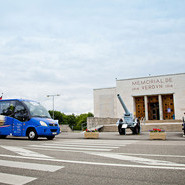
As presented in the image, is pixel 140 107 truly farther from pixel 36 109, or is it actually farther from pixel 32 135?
pixel 32 135

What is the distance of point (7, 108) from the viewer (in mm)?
16438

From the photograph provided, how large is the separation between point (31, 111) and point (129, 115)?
10.9 m

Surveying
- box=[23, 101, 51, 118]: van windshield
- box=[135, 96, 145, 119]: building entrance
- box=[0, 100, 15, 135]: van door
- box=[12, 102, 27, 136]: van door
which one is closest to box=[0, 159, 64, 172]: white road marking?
box=[23, 101, 51, 118]: van windshield

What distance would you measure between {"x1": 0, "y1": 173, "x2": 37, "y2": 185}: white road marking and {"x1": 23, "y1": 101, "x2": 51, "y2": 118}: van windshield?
10.7 meters

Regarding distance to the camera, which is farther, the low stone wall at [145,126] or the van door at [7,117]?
the low stone wall at [145,126]

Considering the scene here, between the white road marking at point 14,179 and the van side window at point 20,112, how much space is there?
10788 mm

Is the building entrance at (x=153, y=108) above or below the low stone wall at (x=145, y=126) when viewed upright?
above

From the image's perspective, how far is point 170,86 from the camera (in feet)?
183

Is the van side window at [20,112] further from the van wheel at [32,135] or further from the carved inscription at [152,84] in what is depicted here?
the carved inscription at [152,84]

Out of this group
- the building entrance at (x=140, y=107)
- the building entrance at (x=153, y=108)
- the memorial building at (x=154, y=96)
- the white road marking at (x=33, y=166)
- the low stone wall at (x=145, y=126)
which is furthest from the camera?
the building entrance at (x=140, y=107)

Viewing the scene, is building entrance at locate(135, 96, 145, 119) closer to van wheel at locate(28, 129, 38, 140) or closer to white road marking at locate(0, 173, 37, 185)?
van wheel at locate(28, 129, 38, 140)

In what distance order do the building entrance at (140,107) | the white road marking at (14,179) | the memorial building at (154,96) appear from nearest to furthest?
the white road marking at (14,179), the memorial building at (154,96), the building entrance at (140,107)

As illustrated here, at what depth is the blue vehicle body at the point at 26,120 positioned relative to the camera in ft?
48.1

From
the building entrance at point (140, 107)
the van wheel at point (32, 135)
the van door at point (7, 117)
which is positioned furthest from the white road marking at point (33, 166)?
the building entrance at point (140, 107)
